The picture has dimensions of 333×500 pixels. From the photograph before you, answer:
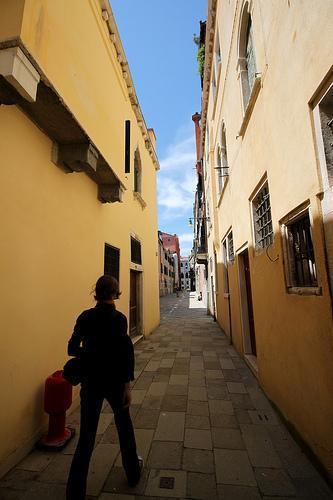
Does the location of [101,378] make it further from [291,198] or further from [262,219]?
[262,219]

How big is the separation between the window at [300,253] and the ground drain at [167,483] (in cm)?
229

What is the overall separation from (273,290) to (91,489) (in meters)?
2.97

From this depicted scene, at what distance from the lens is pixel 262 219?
4.46 metres

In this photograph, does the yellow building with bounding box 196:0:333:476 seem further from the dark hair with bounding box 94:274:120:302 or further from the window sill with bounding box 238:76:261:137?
the dark hair with bounding box 94:274:120:302

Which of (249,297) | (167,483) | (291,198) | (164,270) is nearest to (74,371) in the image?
(167,483)

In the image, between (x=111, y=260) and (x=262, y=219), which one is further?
(x=111, y=260)

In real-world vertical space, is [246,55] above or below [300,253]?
above

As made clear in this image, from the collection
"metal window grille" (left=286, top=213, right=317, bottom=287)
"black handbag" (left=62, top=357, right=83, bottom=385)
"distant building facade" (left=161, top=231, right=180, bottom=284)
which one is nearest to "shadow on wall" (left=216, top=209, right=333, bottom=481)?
"metal window grille" (left=286, top=213, right=317, bottom=287)

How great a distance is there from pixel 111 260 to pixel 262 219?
3.45 m

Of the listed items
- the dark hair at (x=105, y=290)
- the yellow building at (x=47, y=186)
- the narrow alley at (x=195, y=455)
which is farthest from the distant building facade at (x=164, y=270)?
the dark hair at (x=105, y=290)

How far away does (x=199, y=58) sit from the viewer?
37.5 feet

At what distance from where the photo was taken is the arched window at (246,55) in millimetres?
4736

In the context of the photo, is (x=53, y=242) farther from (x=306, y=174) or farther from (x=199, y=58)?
(x=199, y=58)

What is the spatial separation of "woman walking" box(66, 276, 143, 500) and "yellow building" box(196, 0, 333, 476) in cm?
173
